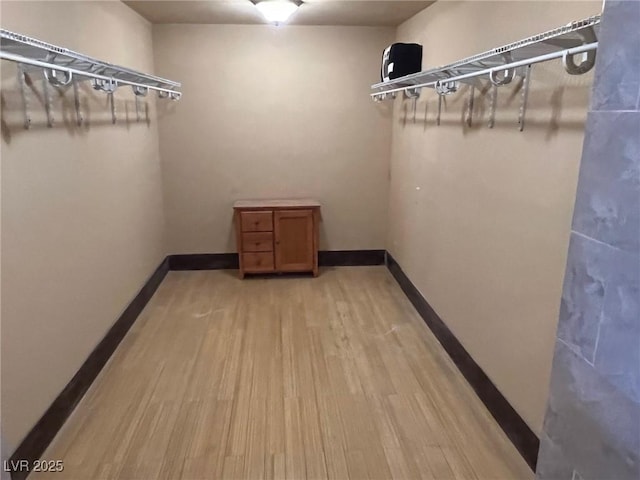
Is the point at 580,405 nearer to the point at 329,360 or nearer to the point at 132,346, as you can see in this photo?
the point at 329,360

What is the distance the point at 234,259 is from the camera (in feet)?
14.4

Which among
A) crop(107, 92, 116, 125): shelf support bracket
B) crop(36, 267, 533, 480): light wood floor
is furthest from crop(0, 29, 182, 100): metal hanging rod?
crop(36, 267, 533, 480): light wood floor

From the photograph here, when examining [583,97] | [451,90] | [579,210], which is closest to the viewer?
[579,210]

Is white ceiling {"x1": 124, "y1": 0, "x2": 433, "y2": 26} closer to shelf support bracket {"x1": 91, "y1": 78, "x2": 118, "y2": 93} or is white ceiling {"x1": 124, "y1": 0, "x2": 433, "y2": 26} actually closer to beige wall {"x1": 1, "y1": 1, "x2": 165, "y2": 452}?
beige wall {"x1": 1, "y1": 1, "x2": 165, "y2": 452}

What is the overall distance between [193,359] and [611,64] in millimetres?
2433

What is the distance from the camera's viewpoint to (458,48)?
2658 mm

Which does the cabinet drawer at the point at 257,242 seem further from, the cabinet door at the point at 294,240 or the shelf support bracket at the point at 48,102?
the shelf support bracket at the point at 48,102

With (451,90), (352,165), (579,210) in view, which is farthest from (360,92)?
(579,210)

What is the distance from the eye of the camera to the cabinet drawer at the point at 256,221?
3965mm

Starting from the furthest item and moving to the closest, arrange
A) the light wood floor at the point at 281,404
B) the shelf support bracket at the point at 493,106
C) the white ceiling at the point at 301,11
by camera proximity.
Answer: the white ceiling at the point at 301,11
the shelf support bracket at the point at 493,106
the light wood floor at the point at 281,404

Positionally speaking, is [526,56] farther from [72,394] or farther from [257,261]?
[257,261]

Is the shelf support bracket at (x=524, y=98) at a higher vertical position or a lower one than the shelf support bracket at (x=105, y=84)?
lower

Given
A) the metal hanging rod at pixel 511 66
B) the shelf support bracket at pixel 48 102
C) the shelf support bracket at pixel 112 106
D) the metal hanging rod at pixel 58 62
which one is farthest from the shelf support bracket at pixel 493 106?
the shelf support bracket at pixel 112 106

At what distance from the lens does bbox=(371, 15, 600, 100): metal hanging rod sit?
1343mm
